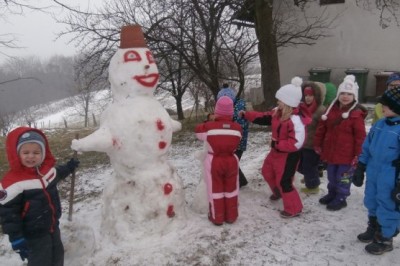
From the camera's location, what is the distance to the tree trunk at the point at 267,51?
336 inches

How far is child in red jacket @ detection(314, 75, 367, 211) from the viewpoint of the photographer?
154 inches

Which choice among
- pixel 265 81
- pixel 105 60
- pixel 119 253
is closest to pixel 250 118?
pixel 119 253

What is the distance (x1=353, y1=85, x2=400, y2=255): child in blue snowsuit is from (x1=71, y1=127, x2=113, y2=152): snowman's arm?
2.43 m

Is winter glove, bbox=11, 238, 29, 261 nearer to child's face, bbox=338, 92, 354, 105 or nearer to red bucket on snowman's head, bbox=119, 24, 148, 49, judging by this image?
red bucket on snowman's head, bbox=119, 24, 148, 49

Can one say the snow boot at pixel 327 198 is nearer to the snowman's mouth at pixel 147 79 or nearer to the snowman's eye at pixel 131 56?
the snowman's mouth at pixel 147 79

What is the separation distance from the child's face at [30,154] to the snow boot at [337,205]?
3223 mm

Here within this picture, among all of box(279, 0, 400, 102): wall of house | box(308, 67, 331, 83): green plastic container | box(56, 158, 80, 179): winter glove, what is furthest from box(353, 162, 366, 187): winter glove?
box(279, 0, 400, 102): wall of house

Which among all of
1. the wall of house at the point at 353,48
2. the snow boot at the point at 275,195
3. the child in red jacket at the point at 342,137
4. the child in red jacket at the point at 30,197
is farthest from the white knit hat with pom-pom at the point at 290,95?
the wall of house at the point at 353,48

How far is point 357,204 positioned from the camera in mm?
4293

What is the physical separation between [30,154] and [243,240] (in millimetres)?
2199

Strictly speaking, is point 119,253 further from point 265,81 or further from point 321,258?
point 265,81

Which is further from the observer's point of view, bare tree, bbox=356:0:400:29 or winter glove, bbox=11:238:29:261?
bare tree, bbox=356:0:400:29

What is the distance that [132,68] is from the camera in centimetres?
361

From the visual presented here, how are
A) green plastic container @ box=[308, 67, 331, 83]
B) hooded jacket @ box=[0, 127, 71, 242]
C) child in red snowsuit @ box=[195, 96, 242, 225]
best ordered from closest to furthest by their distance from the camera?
hooded jacket @ box=[0, 127, 71, 242], child in red snowsuit @ box=[195, 96, 242, 225], green plastic container @ box=[308, 67, 331, 83]
